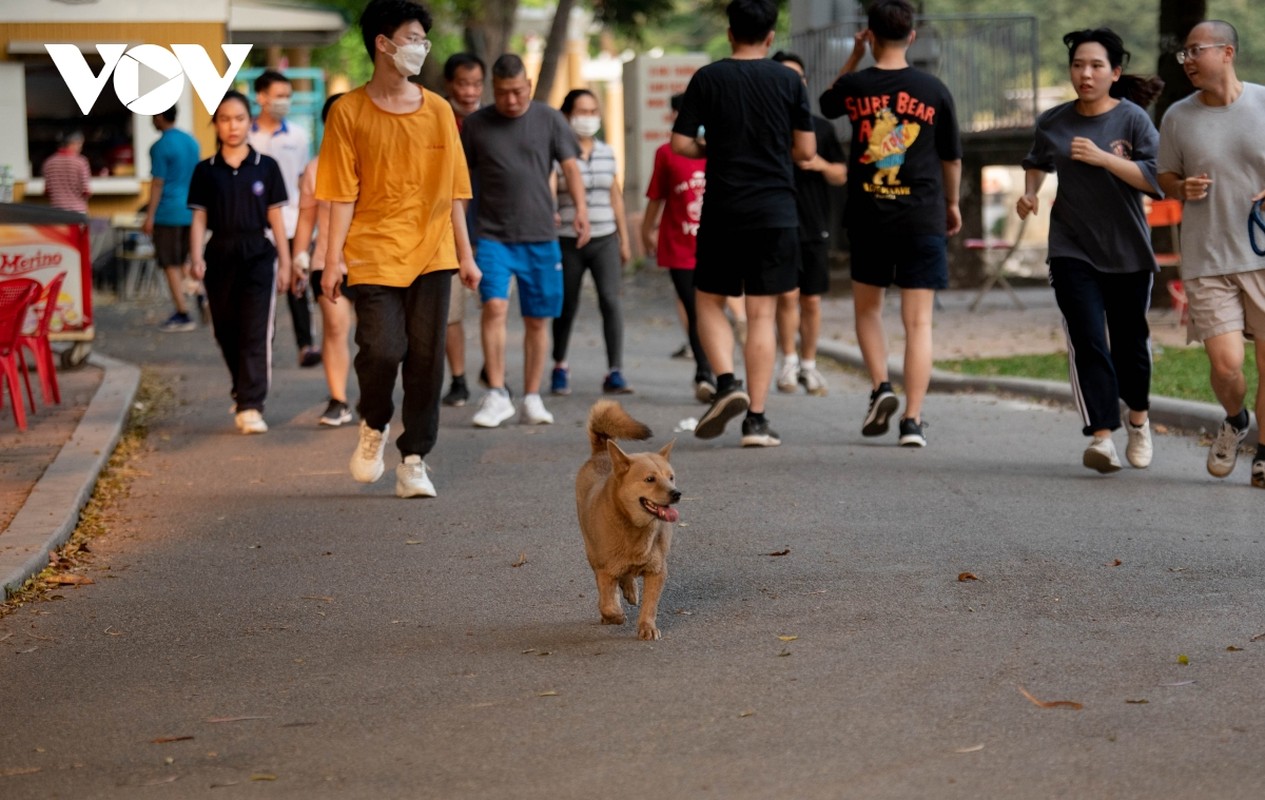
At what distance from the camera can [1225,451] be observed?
863 cm

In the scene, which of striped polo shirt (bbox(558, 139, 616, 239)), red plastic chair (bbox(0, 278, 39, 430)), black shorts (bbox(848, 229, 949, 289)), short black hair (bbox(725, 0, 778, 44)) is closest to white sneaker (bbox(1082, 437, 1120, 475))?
black shorts (bbox(848, 229, 949, 289))

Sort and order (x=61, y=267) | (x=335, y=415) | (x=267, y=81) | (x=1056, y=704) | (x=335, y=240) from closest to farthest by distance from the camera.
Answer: (x=1056, y=704), (x=335, y=240), (x=335, y=415), (x=267, y=81), (x=61, y=267)

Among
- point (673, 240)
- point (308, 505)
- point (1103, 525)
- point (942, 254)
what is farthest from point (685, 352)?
point (1103, 525)

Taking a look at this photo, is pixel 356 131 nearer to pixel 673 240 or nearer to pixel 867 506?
pixel 867 506


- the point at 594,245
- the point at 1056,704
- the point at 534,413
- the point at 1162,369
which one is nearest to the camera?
the point at 1056,704

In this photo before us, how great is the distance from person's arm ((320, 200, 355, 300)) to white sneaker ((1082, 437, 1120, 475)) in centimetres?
359

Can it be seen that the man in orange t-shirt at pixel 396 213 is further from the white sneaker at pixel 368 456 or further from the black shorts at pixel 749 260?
the black shorts at pixel 749 260

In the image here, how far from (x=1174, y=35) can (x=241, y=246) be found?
30.5ft

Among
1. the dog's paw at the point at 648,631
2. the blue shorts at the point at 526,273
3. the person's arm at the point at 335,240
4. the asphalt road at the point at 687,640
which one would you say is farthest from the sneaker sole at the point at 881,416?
the dog's paw at the point at 648,631

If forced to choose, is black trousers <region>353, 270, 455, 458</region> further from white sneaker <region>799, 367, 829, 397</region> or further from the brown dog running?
white sneaker <region>799, 367, 829, 397</region>

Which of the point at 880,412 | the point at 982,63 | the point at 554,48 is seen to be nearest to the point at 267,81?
the point at 880,412

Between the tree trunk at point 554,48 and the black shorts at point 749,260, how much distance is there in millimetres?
16328

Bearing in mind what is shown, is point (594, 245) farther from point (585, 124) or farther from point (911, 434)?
point (911, 434)

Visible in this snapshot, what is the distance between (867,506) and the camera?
814cm
